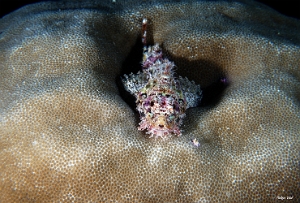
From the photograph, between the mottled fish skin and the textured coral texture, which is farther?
Result: the mottled fish skin

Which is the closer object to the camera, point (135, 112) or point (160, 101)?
point (160, 101)

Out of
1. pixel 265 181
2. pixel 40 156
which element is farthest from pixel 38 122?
pixel 265 181

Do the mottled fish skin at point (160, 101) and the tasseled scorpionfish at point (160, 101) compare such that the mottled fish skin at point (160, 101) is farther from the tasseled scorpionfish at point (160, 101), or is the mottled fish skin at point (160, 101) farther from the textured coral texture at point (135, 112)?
the textured coral texture at point (135, 112)

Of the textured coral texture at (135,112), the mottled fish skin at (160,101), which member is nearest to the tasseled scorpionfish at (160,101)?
the mottled fish skin at (160,101)

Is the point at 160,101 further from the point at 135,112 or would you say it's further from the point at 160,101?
the point at 135,112

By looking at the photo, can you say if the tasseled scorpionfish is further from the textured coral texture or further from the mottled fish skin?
the textured coral texture

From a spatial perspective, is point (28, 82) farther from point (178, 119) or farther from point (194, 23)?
point (194, 23)

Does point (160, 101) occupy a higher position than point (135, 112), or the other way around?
point (160, 101)

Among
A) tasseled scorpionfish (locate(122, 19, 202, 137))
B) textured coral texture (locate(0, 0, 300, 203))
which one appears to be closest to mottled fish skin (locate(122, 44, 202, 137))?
tasseled scorpionfish (locate(122, 19, 202, 137))

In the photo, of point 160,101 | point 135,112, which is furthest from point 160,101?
point 135,112
